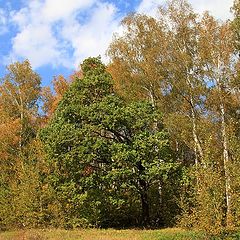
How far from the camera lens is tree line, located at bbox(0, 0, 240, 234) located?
1059 inches

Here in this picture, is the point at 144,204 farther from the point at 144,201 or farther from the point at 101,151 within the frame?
the point at 101,151

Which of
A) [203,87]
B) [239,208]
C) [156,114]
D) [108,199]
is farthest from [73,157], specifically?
[239,208]

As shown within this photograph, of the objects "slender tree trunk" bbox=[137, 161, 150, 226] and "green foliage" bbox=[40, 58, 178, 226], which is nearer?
"green foliage" bbox=[40, 58, 178, 226]

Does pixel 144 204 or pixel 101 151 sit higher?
pixel 101 151

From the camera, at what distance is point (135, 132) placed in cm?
2902

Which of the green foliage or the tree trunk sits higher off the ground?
the green foliage

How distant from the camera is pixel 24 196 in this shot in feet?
91.6

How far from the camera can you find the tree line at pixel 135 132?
26.9 m

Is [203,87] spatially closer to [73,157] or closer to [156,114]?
[156,114]

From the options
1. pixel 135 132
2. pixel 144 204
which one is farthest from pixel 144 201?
pixel 135 132

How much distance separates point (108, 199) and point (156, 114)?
21.5ft

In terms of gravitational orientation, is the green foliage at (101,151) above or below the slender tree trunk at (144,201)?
above

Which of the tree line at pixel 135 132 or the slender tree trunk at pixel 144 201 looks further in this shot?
the slender tree trunk at pixel 144 201

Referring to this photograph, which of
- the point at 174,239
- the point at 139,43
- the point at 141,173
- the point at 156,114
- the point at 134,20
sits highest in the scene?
the point at 134,20
